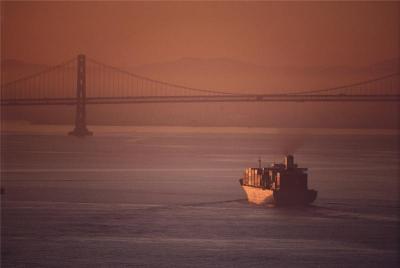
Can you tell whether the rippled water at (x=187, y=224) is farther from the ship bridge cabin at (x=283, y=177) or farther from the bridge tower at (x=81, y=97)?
the bridge tower at (x=81, y=97)

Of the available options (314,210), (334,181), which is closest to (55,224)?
(314,210)

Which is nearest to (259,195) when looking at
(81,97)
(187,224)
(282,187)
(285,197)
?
(282,187)

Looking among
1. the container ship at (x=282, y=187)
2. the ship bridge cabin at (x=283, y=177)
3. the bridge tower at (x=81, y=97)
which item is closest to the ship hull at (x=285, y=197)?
the container ship at (x=282, y=187)

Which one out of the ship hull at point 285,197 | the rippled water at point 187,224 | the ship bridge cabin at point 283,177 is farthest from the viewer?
the ship bridge cabin at point 283,177

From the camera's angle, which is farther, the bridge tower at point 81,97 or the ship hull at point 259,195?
the bridge tower at point 81,97

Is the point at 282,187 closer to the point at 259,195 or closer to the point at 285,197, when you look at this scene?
the point at 285,197

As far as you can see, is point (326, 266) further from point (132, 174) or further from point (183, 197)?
point (132, 174)

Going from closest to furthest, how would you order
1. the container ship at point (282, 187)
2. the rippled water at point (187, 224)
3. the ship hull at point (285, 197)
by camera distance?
the rippled water at point (187, 224) → the ship hull at point (285, 197) → the container ship at point (282, 187)

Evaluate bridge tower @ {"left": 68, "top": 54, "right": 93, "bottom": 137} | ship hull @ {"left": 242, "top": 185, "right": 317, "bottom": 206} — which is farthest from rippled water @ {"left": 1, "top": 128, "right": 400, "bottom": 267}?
bridge tower @ {"left": 68, "top": 54, "right": 93, "bottom": 137}
